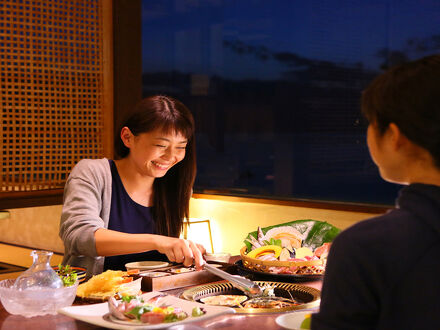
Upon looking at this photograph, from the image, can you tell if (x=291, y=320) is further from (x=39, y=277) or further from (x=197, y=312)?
(x=39, y=277)

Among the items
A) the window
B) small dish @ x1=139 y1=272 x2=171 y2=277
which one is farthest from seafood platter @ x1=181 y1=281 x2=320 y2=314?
the window

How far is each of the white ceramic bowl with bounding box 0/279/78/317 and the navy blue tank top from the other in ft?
2.84

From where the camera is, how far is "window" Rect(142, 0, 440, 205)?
383 cm

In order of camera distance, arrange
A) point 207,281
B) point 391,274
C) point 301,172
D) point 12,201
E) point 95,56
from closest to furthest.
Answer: point 391,274 → point 207,281 → point 12,201 → point 95,56 → point 301,172

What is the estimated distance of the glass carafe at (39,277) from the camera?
5.00 ft

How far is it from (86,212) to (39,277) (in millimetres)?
676

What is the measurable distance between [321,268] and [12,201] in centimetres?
214

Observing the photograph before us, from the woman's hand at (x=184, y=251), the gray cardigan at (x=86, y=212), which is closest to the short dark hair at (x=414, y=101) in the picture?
the woman's hand at (x=184, y=251)

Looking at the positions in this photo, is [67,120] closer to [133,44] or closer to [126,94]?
[126,94]

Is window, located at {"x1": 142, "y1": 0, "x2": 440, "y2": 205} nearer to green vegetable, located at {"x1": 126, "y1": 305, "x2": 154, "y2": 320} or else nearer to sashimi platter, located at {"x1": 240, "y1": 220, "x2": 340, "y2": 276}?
sashimi platter, located at {"x1": 240, "y1": 220, "x2": 340, "y2": 276}

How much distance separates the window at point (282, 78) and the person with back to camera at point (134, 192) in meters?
1.26

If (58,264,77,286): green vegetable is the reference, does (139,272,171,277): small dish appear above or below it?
below

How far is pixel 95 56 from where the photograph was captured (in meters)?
3.70

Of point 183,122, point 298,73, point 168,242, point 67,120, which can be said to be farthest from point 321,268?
point 298,73
